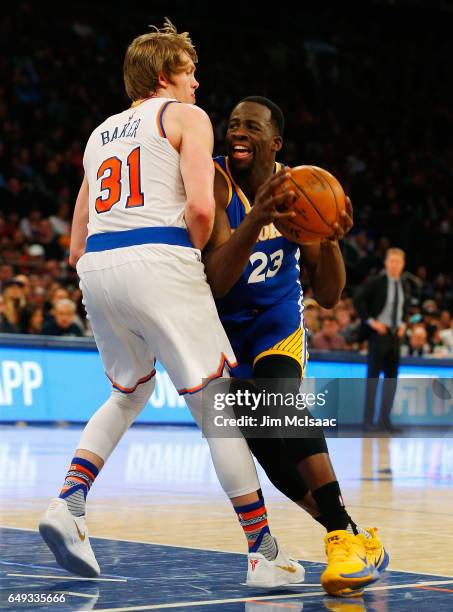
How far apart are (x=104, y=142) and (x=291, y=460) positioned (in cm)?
155

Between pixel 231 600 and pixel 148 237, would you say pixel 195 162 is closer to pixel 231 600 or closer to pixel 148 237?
pixel 148 237

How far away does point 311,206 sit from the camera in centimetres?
464

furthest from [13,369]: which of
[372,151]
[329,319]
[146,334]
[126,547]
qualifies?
[372,151]

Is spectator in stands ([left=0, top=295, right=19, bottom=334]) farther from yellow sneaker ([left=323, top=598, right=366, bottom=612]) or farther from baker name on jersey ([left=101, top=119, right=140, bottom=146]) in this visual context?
yellow sneaker ([left=323, top=598, right=366, bottom=612])

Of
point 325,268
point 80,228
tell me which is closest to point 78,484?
point 80,228

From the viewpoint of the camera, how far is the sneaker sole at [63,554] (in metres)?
4.55

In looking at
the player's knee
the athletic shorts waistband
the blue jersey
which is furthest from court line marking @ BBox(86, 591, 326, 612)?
the athletic shorts waistband

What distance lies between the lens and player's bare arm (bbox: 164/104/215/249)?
4609 mm

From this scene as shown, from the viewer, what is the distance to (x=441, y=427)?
1570cm

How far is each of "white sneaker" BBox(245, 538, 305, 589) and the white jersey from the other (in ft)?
4.45

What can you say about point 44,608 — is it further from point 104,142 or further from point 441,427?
point 441,427

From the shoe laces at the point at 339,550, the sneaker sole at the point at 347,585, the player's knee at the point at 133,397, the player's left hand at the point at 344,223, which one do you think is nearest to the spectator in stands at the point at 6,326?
the player's knee at the point at 133,397

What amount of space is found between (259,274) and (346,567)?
1293 mm

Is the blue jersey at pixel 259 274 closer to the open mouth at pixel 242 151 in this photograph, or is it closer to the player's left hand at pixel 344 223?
the open mouth at pixel 242 151
